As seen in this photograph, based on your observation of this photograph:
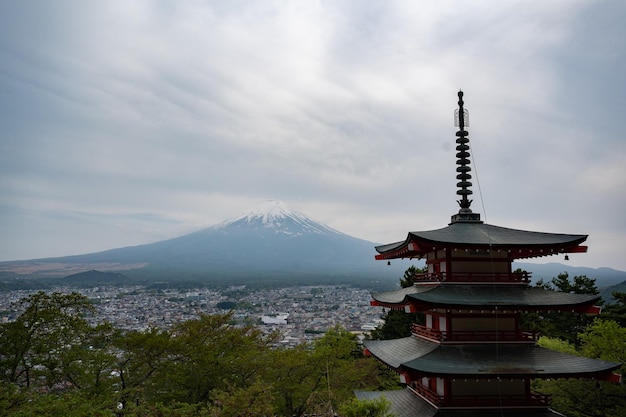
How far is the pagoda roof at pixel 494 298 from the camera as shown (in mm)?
11297

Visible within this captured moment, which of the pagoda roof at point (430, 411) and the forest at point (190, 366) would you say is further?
the forest at point (190, 366)

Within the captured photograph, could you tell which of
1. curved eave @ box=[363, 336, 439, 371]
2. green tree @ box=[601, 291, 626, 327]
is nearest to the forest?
curved eave @ box=[363, 336, 439, 371]

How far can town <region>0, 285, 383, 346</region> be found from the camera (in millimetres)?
57334

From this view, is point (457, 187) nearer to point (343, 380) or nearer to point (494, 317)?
point (494, 317)

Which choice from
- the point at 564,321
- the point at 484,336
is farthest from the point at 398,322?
the point at 484,336

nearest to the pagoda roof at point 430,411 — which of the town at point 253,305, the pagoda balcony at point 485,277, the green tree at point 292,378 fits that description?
the pagoda balcony at point 485,277

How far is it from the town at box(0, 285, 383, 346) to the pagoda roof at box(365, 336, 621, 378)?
39.2m

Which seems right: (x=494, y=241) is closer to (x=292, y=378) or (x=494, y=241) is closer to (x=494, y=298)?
(x=494, y=298)

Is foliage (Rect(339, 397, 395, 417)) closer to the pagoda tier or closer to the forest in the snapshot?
the pagoda tier

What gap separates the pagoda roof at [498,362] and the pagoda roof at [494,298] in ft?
3.79

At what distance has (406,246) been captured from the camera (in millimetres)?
12625

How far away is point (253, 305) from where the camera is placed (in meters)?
88.9

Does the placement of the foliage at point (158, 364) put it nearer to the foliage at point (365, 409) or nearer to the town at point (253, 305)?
the foliage at point (365, 409)

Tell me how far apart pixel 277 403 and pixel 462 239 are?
40.1ft
